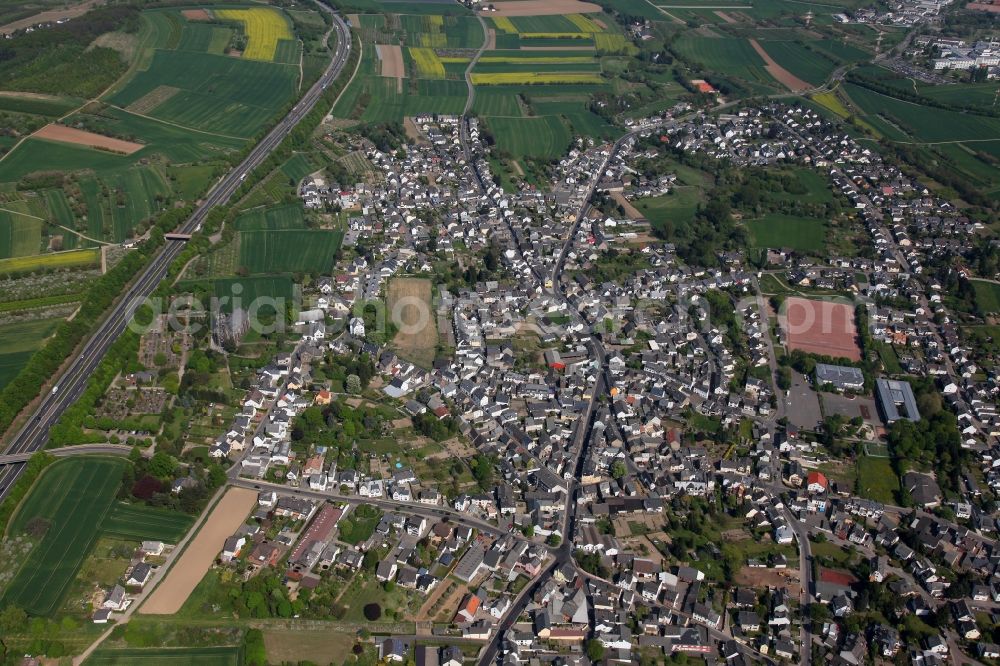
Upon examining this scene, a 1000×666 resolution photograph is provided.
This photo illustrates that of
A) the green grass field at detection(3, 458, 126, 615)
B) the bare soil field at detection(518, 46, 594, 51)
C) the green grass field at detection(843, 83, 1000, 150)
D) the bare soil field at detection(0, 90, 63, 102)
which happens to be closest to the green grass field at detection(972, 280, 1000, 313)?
the green grass field at detection(843, 83, 1000, 150)

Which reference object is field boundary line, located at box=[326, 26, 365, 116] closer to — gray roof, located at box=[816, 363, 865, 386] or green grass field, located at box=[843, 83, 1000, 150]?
green grass field, located at box=[843, 83, 1000, 150]

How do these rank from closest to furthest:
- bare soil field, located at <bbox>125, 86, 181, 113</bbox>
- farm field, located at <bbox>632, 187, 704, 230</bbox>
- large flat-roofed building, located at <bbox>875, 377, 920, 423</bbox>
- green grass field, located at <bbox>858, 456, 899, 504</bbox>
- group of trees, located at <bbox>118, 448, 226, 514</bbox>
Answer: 1. group of trees, located at <bbox>118, 448, 226, 514</bbox>
2. green grass field, located at <bbox>858, 456, 899, 504</bbox>
3. large flat-roofed building, located at <bbox>875, 377, 920, 423</bbox>
4. farm field, located at <bbox>632, 187, 704, 230</bbox>
5. bare soil field, located at <bbox>125, 86, 181, 113</bbox>

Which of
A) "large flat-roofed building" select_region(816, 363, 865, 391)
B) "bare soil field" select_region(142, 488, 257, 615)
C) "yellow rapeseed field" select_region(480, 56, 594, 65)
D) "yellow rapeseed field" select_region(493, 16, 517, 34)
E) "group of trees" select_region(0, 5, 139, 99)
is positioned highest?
"yellow rapeseed field" select_region(493, 16, 517, 34)

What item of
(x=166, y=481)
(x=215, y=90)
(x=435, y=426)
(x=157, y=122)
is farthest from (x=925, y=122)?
(x=166, y=481)

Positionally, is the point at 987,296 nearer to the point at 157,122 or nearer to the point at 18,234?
the point at 18,234

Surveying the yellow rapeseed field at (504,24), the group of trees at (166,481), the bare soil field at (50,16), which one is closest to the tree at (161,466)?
the group of trees at (166,481)

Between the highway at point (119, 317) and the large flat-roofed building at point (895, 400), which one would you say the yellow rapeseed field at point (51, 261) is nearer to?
the highway at point (119, 317)
